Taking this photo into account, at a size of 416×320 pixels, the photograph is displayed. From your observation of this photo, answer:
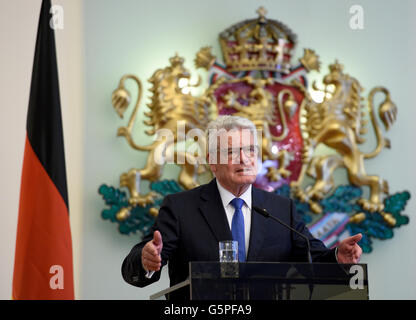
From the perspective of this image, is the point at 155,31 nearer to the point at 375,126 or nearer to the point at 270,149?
the point at 270,149

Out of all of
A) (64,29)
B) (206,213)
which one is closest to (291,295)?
(206,213)

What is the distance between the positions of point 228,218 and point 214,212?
0.07 metres

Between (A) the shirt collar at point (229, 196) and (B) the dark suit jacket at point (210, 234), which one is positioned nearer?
(B) the dark suit jacket at point (210, 234)

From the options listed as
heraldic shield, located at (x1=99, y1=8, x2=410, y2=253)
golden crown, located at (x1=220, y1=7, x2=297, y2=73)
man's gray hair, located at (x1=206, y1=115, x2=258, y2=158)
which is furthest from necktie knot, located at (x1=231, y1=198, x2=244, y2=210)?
golden crown, located at (x1=220, y1=7, x2=297, y2=73)

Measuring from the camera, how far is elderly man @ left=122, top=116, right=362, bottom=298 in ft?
8.97

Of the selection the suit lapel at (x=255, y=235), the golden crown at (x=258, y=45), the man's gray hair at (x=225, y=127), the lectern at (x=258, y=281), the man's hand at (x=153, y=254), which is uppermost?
Answer: the golden crown at (x=258, y=45)

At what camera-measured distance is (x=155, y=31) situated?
4.64m

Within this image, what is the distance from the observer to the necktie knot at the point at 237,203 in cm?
285

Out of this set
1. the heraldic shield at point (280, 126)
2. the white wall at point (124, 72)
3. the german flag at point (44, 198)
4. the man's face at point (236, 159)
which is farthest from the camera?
the heraldic shield at point (280, 126)

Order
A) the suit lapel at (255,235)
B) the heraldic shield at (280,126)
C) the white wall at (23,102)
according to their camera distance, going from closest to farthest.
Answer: the suit lapel at (255,235)
the white wall at (23,102)
the heraldic shield at (280,126)

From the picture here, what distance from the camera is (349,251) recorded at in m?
2.41

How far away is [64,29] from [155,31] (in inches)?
26.3
